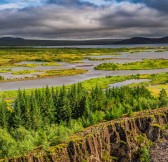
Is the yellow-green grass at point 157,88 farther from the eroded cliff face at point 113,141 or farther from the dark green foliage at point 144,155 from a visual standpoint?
the dark green foliage at point 144,155

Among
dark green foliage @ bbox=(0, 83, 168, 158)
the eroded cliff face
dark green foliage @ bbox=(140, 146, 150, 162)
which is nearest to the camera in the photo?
the eroded cliff face

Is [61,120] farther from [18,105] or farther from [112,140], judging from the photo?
[112,140]

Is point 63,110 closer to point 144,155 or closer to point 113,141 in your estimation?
point 113,141

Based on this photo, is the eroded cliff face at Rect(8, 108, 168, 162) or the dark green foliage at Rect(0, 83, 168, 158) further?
the dark green foliage at Rect(0, 83, 168, 158)

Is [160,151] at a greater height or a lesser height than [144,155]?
greater

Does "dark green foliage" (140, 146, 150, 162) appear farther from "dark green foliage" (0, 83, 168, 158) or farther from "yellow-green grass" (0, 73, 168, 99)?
"yellow-green grass" (0, 73, 168, 99)

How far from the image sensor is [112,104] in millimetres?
99375

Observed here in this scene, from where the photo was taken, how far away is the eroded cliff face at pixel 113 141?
193ft

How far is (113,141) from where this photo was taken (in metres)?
67.2

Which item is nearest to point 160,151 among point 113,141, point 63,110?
point 113,141

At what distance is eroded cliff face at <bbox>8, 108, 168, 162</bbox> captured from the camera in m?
59.0

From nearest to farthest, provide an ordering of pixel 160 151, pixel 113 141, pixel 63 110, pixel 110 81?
pixel 160 151 < pixel 113 141 < pixel 63 110 < pixel 110 81

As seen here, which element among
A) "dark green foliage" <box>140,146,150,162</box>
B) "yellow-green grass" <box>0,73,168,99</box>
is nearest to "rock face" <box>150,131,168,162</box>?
"dark green foliage" <box>140,146,150,162</box>

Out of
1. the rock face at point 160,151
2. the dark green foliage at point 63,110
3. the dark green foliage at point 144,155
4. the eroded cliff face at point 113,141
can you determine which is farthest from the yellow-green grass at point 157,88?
the dark green foliage at point 144,155
